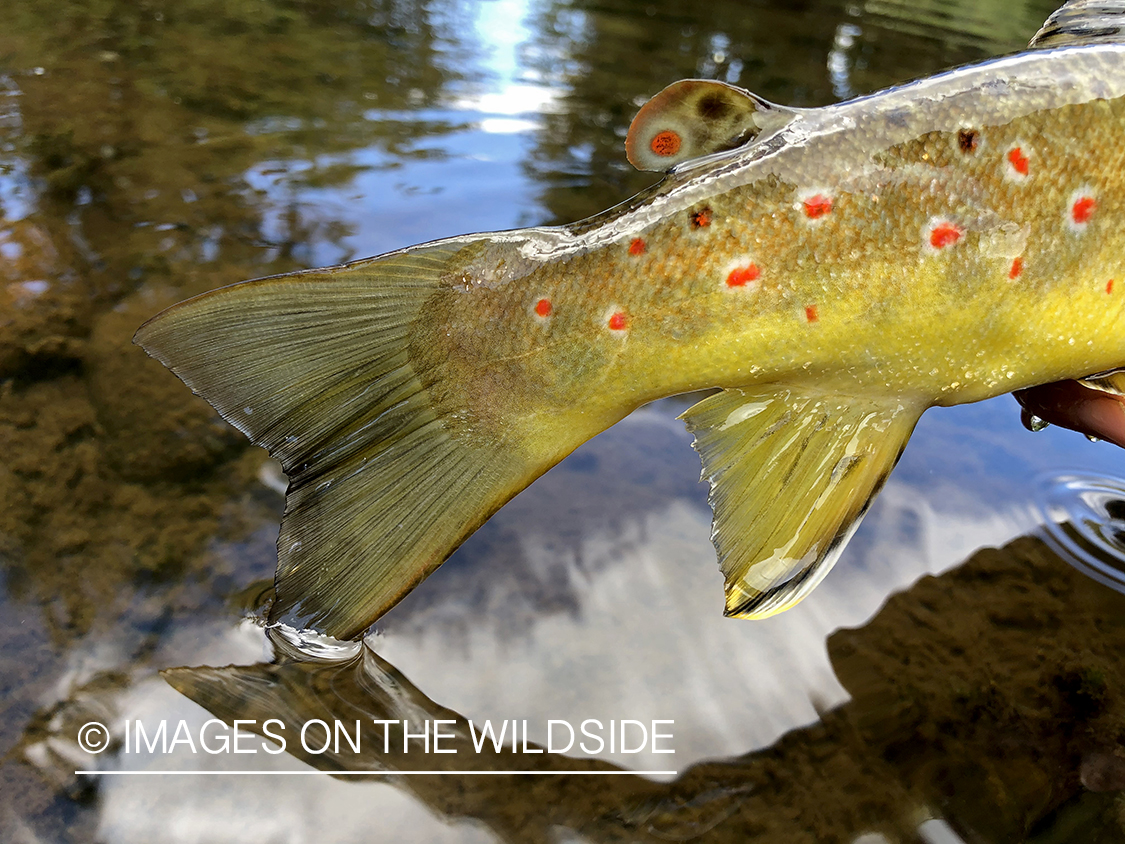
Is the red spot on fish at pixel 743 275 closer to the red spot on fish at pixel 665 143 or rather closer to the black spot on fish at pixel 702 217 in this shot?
the black spot on fish at pixel 702 217

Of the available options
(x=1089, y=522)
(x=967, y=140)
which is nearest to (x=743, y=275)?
(x=967, y=140)

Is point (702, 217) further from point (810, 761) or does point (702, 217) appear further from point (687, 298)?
point (810, 761)

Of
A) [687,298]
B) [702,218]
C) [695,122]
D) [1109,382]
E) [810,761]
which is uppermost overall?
[695,122]

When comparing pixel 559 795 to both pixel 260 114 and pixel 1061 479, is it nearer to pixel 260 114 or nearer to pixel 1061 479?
pixel 1061 479

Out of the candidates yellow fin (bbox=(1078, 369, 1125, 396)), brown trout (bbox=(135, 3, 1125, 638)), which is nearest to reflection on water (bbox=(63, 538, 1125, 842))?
brown trout (bbox=(135, 3, 1125, 638))

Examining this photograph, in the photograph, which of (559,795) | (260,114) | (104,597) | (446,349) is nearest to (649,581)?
(559,795)

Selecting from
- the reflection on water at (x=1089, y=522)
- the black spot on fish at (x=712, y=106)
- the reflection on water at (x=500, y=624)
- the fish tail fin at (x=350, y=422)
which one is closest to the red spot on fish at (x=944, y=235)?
the black spot on fish at (x=712, y=106)

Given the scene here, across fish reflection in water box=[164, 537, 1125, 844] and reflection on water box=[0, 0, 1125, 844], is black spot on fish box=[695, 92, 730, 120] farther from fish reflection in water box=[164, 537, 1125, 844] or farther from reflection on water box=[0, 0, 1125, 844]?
fish reflection in water box=[164, 537, 1125, 844]
